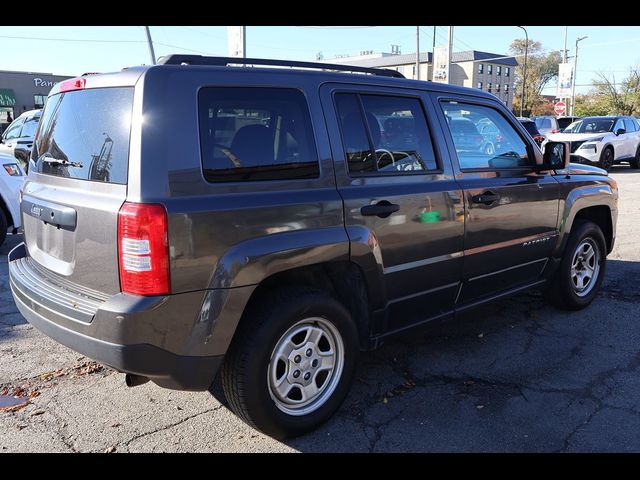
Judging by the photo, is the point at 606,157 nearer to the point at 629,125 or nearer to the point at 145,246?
the point at 629,125

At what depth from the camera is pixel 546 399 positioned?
11.3ft

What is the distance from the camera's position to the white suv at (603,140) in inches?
653

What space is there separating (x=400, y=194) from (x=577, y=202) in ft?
7.32

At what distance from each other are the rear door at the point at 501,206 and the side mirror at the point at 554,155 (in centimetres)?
9

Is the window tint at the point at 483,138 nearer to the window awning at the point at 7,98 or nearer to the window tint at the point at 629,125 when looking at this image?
the window tint at the point at 629,125

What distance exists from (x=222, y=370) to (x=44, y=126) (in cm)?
189

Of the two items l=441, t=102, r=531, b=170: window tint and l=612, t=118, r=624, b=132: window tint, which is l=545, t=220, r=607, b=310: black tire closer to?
l=441, t=102, r=531, b=170: window tint

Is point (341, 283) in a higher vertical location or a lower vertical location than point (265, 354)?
higher

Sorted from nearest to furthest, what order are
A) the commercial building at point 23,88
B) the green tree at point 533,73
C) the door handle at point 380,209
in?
the door handle at point 380,209, the commercial building at point 23,88, the green tree at point 533,73

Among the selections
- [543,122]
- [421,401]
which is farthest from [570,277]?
[543,122]

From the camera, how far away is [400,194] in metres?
3.33

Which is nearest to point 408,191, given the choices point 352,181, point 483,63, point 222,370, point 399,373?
point 352,181

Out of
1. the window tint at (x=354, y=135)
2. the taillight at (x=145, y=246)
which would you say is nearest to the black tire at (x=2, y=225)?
the taillight at (x=145, y=246)
